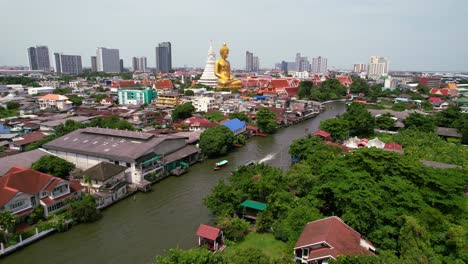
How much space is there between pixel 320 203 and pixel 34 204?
12.9 m

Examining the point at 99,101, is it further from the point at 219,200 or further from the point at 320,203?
the point at 320,203

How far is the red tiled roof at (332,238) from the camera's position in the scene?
995 cm

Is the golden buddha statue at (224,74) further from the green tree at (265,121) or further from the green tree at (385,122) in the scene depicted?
the green tree at (385,122)

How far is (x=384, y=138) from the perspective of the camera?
2784cm

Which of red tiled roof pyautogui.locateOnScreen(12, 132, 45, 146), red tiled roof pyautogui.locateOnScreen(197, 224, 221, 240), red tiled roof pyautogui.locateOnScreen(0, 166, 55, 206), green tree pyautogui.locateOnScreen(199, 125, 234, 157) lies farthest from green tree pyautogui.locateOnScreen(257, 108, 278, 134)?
red tiled roof pyautogui.locateOnScreen(0, 166, 55, 206)

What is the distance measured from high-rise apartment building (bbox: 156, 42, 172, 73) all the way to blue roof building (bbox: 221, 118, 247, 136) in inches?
5088

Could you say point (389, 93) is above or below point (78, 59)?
below

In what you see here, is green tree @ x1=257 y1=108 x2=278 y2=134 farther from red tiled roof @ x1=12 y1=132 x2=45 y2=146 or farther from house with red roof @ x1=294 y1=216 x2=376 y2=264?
house with red roof @ x1=294 y1=216 x2=376 y2=264

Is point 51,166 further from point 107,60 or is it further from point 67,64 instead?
point 107,60

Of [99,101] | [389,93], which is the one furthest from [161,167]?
[389,93]

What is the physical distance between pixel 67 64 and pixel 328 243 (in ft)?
478

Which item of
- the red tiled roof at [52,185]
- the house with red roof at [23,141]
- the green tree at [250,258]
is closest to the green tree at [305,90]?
the house with red roof at [23,141]

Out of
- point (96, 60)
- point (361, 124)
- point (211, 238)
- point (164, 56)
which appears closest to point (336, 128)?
point (361, 124)

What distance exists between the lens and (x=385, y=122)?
31.5 meters
